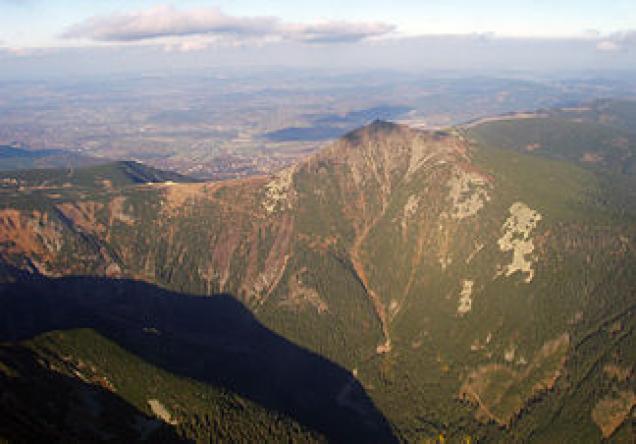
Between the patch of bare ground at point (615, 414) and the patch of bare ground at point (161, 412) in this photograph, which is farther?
the patch of bare ground at point (615, 414)

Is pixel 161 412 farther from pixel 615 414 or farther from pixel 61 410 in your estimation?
pixel 615 414

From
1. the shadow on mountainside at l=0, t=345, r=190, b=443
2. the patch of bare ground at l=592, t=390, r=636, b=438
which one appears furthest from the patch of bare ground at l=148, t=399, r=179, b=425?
the patch of bare ground at l=592, t=390, r=636, b=438

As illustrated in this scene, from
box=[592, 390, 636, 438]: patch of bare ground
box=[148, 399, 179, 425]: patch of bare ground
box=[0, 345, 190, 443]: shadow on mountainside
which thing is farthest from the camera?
box=[592, 390, 636, 438]: patch of bare ground

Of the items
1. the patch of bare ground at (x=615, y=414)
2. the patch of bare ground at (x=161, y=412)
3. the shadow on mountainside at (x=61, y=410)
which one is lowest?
the patch of bare ground at (x=615, y=414)

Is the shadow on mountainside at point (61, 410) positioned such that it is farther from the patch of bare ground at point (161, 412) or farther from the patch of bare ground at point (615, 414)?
the patch of bare ground at point (615, 414)

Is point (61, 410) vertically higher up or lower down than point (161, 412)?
higher up

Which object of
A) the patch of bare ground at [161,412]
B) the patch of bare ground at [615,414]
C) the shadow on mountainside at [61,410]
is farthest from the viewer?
the patch of bare ground at [615,414]

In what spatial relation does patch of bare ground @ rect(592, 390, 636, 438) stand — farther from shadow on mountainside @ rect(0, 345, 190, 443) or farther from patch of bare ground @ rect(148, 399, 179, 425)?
patch of bare ground @ rect(148, 399, 179, 425)

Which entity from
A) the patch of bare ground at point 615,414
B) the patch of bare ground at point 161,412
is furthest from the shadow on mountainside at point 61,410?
the patch of bare ground at point 615,414

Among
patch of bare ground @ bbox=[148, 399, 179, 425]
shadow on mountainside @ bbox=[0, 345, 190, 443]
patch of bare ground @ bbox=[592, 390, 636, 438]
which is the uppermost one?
shadow on mountainside @ bbox=[0, 345, 190, 443]

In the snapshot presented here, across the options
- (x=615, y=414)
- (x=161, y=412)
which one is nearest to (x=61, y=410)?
(x=161, y=412)

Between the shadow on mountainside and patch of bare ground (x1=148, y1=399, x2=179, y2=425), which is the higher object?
the shadow on mountainside

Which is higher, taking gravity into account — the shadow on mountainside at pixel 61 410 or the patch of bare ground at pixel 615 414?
the shadow on mountainside at pixel 61 410
